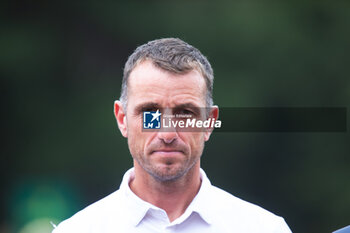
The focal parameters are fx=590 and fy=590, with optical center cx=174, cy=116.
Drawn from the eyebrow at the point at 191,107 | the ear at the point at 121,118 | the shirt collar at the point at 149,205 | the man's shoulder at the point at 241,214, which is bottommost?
the man's shoulder at the point at 241,214

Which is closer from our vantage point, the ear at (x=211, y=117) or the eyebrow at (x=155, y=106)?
the eyebrow at (x=155, y=106)

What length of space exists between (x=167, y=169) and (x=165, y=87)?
0.30 meters

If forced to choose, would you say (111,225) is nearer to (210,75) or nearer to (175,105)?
(175,105)

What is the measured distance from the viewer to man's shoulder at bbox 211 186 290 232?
2217 mm

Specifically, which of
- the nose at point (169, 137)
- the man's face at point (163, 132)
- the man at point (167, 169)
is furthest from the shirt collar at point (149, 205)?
the nose at point (169, 137)

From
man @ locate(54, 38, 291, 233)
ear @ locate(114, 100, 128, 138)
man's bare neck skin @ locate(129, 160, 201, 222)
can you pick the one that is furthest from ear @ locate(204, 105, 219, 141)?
ear @ locate(114, 100, 128, 138)

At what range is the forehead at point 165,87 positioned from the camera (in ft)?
7.00

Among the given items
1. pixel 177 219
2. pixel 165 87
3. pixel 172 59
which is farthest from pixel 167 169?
pixel 172 59

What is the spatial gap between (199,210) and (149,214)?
18 cm

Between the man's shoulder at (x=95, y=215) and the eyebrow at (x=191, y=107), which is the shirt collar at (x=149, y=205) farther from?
the eyebrow at (x=191, y=107)

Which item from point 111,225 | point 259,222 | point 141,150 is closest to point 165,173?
point 141,150

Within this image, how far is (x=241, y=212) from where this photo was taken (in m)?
2.25

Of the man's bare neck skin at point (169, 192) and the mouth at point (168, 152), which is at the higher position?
the mouth at point (168, 152)

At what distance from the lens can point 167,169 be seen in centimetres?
210
